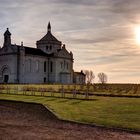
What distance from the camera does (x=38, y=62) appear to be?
108750mm

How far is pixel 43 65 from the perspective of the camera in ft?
365

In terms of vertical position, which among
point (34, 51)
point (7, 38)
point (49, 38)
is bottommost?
point (34, 51)

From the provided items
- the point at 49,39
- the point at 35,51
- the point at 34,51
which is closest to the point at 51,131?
the point at 34,51

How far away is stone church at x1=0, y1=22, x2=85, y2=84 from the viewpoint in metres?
102

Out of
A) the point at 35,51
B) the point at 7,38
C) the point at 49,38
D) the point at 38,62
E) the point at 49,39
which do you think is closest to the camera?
the point at 7,38

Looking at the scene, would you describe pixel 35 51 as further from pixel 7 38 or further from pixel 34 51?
pixel 7 38

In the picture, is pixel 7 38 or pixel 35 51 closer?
pixel 7 38

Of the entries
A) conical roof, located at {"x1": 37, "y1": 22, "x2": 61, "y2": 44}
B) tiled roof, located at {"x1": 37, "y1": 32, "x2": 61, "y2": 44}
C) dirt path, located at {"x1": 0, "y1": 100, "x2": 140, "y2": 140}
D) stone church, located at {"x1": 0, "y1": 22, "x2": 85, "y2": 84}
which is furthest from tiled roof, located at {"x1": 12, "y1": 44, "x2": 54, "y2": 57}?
dirt path, located at {"x1": 0, "y1": 100, "x2": 140, "y2": 140}

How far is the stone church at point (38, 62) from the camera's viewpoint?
333 feet

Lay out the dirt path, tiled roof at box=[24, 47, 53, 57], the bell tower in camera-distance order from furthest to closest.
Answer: tiled roof at box=[24, 47, 53, 57] → the bell tower → the dirt path

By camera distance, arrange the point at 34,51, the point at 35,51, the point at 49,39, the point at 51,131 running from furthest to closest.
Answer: the point at 49,39 → the point at 35,51 → the point at 34,51 → the point at 51,131

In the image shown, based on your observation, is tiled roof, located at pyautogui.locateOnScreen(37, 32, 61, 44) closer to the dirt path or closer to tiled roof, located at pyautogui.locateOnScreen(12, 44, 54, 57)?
tiled roof, located at pyautogui.locateOnScreen(12, 44, 54, 57)

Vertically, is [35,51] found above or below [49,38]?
below

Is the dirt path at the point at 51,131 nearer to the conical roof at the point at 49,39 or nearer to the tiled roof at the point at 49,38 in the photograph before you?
the conical roof at the point at 49,39
